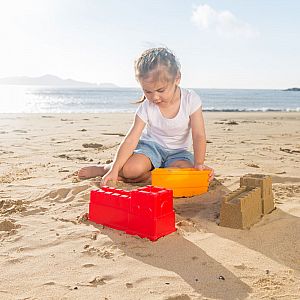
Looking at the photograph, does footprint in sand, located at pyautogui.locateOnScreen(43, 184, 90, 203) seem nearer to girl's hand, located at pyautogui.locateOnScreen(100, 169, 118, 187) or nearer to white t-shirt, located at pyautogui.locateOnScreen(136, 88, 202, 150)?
girl's hand, located at pyautogui.locateOnScreen(100, 169, 118, 187)

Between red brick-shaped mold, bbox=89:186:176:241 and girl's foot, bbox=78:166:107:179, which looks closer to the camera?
red brick-shaped mold, bbox=89:186:176:241

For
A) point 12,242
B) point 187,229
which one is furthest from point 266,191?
point 12,242

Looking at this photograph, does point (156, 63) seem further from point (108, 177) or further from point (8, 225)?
point (8, 225)

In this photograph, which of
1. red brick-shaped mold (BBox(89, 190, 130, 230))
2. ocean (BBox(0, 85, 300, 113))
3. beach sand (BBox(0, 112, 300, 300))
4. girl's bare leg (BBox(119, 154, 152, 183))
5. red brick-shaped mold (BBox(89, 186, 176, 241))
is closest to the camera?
beach sand (BBox(0, 112, 300, 300))

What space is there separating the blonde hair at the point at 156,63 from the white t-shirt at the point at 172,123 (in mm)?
355

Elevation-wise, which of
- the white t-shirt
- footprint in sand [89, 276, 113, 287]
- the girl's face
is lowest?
footprint in sand [89, 276, 113, 287]

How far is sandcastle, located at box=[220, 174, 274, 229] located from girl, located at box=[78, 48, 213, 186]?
1.69 feet

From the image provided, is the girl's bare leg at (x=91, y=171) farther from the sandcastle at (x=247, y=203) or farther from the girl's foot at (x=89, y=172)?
the sandcastle at (x=247, y=203)

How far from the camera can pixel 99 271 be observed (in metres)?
1.66

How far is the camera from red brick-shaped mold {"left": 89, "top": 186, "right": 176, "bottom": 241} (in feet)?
6.61

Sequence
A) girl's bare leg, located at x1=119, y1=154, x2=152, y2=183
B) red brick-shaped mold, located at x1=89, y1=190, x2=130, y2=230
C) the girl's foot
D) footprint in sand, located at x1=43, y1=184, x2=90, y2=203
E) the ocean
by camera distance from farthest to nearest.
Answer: the ocean < the girl's foot < girl's bare leg, located at x1=119, y1=154, x2=152, y2=183 < footprint in sand, located at x1=43, y1=184, x2=90, y2=203 < red brick-shaped mold, located at x1=89, y1=190, x2=130, y2=230

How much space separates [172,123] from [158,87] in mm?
553

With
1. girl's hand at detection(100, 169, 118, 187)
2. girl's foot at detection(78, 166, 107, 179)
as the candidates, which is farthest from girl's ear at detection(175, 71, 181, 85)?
girl's foot at detection(78, 166, 107, 179)

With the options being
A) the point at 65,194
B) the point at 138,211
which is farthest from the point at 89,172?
the point at 138,211
